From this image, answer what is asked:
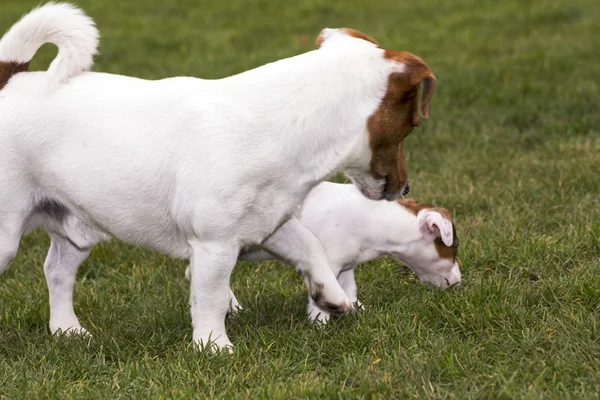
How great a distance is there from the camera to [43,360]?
4.71m

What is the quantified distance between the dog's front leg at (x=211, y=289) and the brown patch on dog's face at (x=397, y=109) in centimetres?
82

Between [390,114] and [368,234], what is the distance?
52.3 inches

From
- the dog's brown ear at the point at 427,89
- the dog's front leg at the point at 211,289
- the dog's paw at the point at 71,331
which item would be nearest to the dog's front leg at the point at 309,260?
the dog's front leg at the point at 211,289

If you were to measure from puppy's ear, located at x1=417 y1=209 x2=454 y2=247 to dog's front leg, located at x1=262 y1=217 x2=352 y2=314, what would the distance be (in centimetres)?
81

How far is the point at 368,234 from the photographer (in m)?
5.56

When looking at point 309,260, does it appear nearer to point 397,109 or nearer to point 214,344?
point 214,344

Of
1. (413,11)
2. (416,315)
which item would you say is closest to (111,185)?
(416,315)

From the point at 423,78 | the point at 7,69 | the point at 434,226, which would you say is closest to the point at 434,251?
the point at 434,226

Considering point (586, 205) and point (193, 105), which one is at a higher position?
point (193, 105)

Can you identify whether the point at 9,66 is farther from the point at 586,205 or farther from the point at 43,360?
the point at 586,205

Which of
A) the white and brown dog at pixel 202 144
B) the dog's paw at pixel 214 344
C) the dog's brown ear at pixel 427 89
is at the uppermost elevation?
the dog's brown ear at pixel 427 89

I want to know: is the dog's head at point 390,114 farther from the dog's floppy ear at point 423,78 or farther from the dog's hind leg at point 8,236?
the dog's hind leg at point 8,236

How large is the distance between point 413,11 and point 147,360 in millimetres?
11317

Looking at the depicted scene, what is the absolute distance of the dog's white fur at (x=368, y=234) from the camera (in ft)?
17.9
